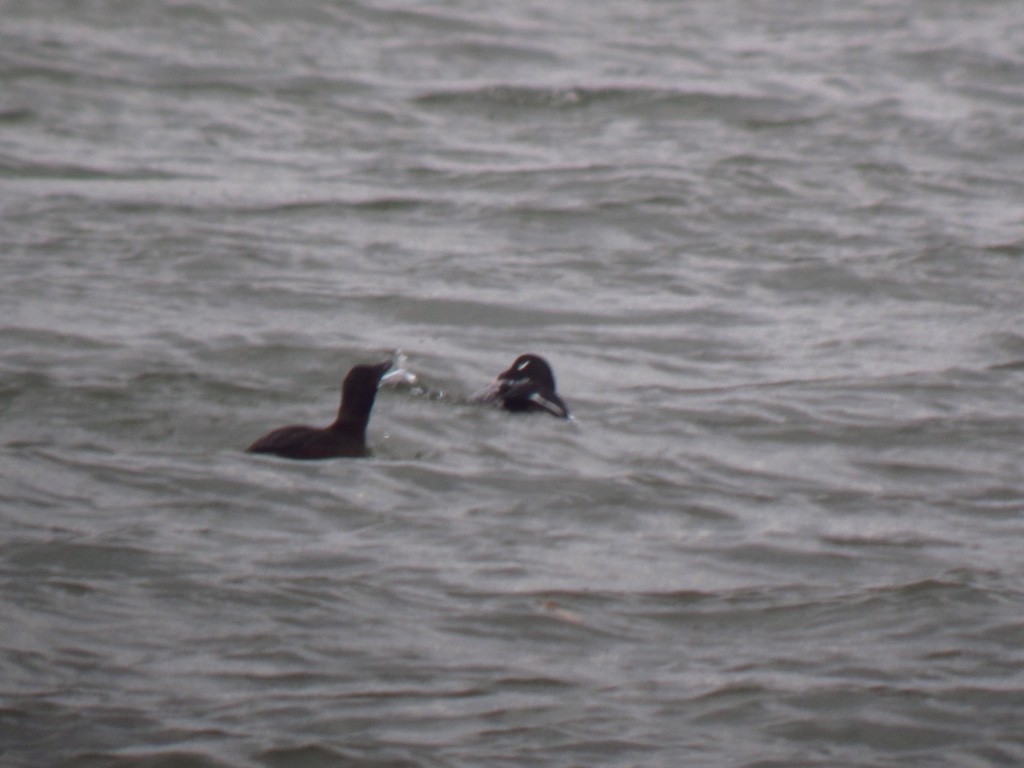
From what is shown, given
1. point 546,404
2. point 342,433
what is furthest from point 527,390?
point 342,433

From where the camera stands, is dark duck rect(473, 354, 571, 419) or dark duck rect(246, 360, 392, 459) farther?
dark duck rect(473, 354, 571, 419)

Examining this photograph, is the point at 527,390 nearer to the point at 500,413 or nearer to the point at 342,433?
the point at 500,413

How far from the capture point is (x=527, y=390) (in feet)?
33.4

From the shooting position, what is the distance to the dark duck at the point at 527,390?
33.2 feet

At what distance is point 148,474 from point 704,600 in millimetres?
2619

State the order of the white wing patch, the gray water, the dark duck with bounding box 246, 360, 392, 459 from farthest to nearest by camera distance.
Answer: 1. the white wing patch
2. the dark duck with bounding box 246, 360, 392, 459
3. the gray water

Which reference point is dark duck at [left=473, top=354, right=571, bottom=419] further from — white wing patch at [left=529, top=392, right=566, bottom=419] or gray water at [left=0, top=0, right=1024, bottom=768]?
gray water at [left=0, top=0, right=1024, bottom=768]

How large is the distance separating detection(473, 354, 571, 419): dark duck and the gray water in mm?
133

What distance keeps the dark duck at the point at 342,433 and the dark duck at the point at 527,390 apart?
66 centimetres

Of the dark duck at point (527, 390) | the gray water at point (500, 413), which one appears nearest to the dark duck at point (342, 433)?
the gray water at point (500, 413)

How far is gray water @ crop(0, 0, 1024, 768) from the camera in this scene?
645 cm

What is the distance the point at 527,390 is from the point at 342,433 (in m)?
1.20

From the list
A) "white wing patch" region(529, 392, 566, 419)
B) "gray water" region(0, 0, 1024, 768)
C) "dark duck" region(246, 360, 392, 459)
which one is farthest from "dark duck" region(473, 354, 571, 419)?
"dark duck" region(246, 360, 392, 459)

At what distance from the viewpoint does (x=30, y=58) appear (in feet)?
65.0
